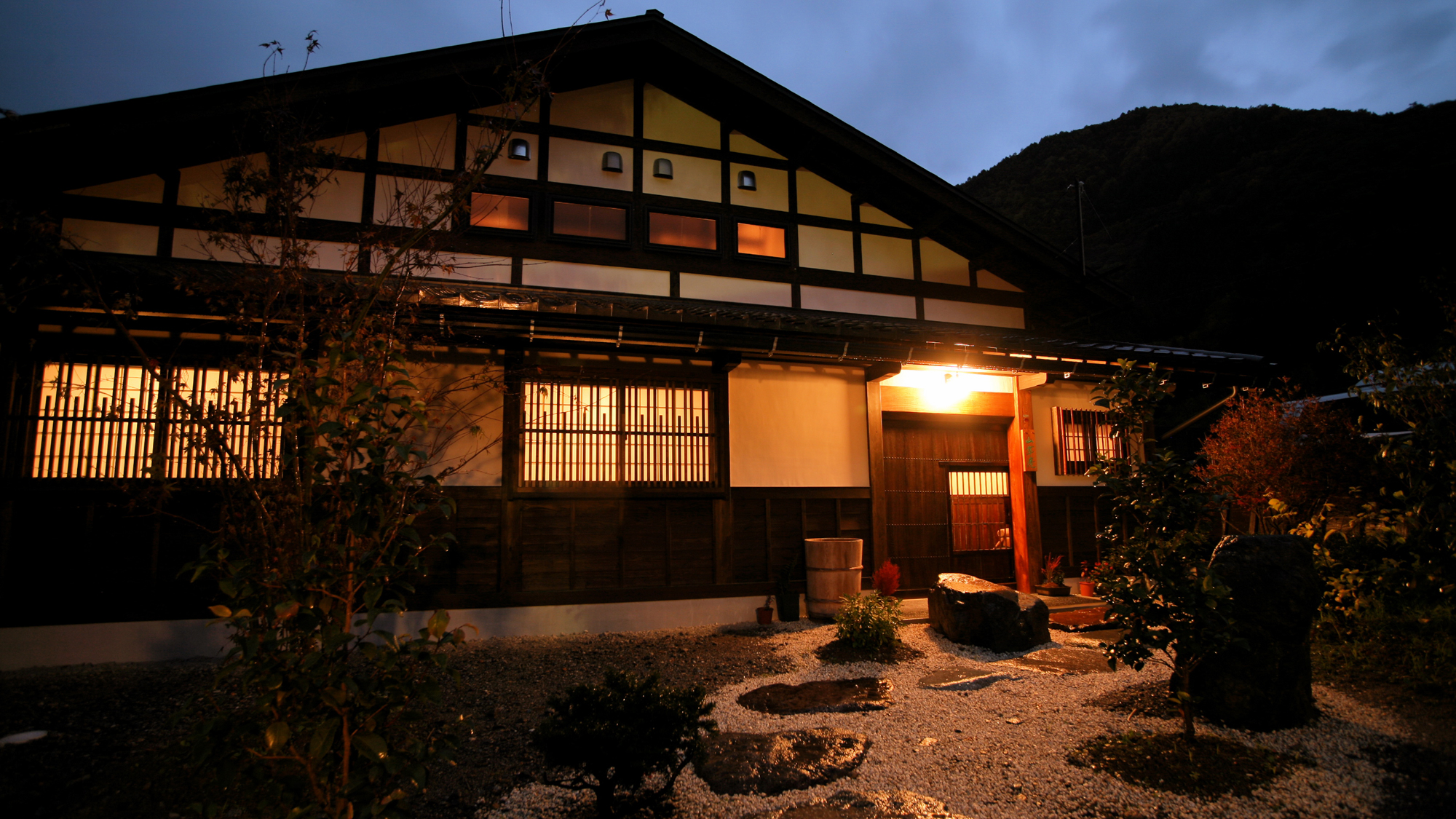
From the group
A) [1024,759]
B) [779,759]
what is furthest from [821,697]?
[1024,759]

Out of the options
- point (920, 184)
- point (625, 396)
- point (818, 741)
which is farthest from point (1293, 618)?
point (920, 184)

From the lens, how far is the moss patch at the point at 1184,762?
159 inches

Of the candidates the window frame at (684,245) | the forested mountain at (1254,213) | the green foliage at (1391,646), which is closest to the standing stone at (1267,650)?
the green foliage at (1391,646)

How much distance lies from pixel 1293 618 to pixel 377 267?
31.3ft

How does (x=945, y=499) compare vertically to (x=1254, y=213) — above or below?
below

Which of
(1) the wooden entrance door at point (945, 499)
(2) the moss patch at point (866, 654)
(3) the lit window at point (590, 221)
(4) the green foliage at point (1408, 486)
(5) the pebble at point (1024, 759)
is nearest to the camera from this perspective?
(5) the pebble at point (1024, 759)

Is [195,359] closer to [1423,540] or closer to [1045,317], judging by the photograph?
[1423,540]

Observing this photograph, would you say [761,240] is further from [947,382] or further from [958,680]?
[958,680]

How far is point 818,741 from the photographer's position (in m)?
4.96

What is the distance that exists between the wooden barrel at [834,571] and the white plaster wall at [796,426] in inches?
44.8

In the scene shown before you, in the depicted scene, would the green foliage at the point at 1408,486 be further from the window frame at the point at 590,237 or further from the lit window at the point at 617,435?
the window frame at the point at 590,237

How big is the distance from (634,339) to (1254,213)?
2919 cm

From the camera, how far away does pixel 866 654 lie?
730 centimetres

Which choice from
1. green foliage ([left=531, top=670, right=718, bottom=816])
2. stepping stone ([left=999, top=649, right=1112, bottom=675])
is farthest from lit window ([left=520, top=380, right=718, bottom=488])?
green foliage ([left=531, top=670, right=718, bottom=816])
